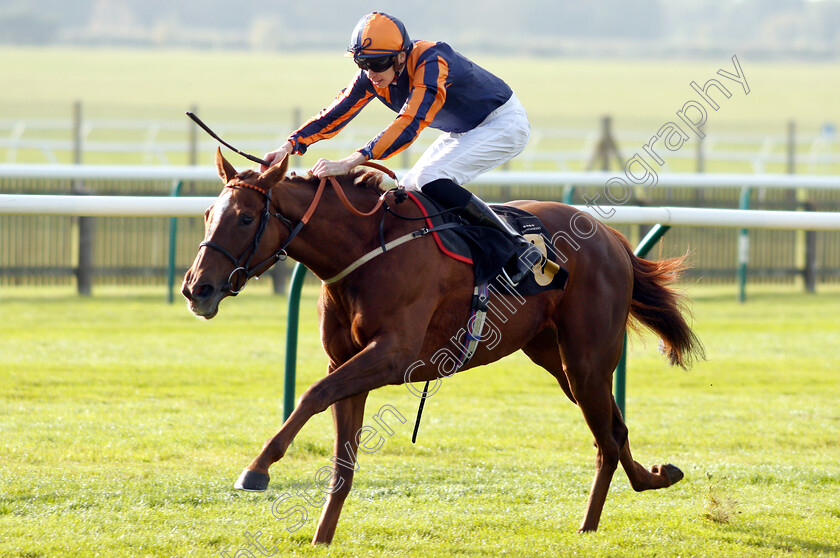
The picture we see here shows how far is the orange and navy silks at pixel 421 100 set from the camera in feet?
11.8

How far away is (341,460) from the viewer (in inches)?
150

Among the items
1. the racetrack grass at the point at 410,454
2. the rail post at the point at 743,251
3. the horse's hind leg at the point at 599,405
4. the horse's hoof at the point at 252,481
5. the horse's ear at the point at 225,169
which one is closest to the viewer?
the horse's hoof at the point at 252,481

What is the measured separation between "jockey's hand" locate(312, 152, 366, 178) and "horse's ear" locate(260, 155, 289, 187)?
0.74 feet

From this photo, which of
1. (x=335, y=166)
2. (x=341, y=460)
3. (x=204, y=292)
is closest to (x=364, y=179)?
(x=335, y=166)

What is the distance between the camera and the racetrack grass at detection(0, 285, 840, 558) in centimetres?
383

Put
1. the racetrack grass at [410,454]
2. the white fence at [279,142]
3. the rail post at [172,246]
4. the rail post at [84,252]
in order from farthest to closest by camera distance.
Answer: the white fence at [279,142]
the rail post at [84,252]
the rail post at [172,246]
the racetrack grass at [410,454]

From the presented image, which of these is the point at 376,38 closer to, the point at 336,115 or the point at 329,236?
the point at 336,115

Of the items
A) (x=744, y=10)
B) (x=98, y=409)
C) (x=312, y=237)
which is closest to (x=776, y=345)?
(x=98, y=409)

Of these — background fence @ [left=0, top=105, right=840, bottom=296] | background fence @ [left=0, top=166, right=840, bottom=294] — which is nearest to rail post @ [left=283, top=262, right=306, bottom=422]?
background fence @ [left=0, top=105, right=840, bottom=296]

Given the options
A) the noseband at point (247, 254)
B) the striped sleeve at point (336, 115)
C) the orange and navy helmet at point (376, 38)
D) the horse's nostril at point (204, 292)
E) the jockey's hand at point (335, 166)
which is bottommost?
the horse's nostril at point (204, 292)

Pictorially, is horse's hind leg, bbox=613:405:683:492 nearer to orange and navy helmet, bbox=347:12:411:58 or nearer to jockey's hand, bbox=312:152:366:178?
jockey's hand, bbox=312:152:366:178

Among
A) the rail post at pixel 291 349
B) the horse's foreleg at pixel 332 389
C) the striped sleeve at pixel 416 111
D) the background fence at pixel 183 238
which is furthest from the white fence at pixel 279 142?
the horse's foreleg at pixel 332 389

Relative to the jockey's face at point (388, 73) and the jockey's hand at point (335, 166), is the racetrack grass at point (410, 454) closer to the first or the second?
the jockey's hand at point (335, 166)

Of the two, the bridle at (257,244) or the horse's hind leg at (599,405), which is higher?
the bridle at (257,244)
